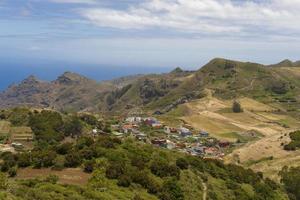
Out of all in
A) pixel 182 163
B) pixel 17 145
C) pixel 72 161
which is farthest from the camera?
pixel 17 145

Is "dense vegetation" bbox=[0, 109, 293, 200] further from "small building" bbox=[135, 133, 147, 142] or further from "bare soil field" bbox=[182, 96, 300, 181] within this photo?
"small building" bbox=[135, 133, 147, 142]

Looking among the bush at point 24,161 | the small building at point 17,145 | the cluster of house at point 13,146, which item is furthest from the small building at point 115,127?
the bush at point 24,161

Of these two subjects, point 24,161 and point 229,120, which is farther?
point 229,120

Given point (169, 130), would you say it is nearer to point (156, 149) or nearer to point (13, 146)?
point (13, 146)

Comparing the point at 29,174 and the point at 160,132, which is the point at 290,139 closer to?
the point at 160,132

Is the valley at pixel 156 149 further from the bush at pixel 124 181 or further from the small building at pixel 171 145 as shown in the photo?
the small building at pixel 171 145

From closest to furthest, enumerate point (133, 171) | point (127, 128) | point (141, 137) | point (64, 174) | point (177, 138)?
1. point (64, 174)
2. point (133, 171)
3. point (141, 137)
4. point (177, 138)
5. point (127, 128)

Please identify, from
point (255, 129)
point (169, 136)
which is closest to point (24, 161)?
point (169, 136)
